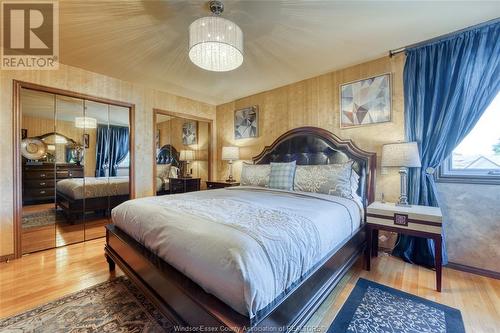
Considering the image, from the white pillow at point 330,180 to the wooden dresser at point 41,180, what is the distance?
10.6 feet

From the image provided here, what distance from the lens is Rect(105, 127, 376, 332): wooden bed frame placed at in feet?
3.37

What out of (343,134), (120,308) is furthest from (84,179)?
(343,134)

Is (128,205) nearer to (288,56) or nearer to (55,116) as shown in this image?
(55,116)

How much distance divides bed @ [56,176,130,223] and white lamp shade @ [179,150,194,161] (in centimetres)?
110

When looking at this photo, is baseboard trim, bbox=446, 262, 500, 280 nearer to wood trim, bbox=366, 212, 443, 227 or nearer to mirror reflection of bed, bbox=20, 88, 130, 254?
wood trim, bbox=366, 212, 443, 227

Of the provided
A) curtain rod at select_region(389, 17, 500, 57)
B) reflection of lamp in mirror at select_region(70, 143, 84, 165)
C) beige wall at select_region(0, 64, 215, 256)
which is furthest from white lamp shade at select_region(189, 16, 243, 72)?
reflection of lamp in mirror at select_region(70, 143, 84, 165)

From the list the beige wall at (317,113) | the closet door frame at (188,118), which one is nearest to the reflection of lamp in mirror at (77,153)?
the closet door frame at (188,118)

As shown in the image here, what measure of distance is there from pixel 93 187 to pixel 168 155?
129 cm

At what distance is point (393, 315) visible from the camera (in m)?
1.60

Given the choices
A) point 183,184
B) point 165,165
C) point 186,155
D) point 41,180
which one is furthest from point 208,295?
point 186,155

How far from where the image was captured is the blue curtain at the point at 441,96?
2105mm

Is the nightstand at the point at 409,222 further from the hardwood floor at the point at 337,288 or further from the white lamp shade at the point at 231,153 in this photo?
the white lamp shade at the point at 231,153

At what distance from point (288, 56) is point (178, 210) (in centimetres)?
230

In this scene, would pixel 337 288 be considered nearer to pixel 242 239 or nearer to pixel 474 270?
pixel 242 239
